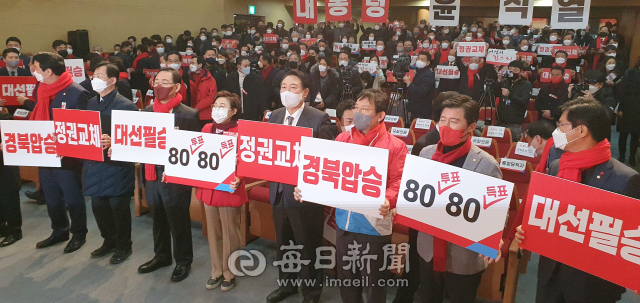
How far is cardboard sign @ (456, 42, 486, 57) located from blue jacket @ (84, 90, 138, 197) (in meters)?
5.44

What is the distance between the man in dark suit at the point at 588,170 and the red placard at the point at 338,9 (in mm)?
7299

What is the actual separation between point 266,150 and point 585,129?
1824 mm

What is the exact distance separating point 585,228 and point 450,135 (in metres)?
0.75

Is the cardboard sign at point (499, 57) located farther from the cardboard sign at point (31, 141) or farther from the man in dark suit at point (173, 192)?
the cardboard sign at point (31, 141)

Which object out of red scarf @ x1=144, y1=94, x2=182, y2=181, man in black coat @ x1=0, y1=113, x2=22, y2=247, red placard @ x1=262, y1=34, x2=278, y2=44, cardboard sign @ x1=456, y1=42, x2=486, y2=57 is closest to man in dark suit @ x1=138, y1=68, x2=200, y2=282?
red scarf @ x1=144, y1=94, x2=182, y2=181

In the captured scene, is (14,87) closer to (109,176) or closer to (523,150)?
(109,176)

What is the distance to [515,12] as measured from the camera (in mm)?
7383

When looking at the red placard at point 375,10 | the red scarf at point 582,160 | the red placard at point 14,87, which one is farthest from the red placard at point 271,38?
the red scarf at point 582,160

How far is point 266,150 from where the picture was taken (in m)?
2.85

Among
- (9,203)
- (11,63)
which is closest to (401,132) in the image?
(9,203)

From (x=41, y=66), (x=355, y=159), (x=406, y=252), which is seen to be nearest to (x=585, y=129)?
(x=355, y=159)

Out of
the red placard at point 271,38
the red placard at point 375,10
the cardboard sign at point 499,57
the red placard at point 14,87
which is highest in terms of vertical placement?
the red placard at point 375,10

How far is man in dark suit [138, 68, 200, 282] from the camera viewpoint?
10.8 ft

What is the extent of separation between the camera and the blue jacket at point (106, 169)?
138 inches
